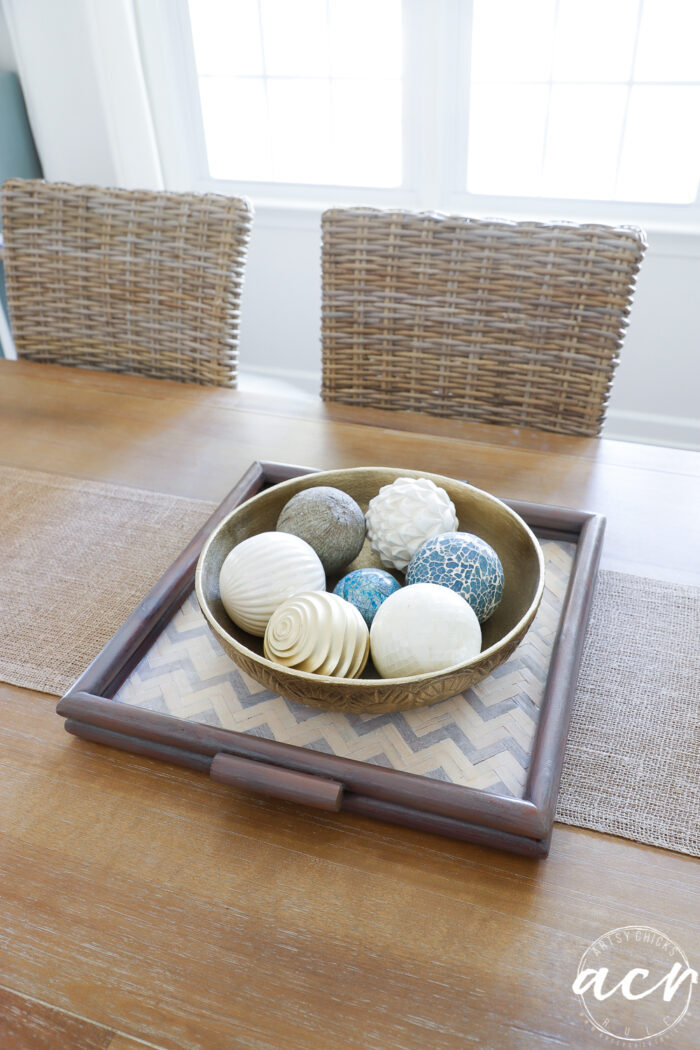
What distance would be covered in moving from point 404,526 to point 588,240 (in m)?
0.60

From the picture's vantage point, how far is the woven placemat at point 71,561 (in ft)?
2.51

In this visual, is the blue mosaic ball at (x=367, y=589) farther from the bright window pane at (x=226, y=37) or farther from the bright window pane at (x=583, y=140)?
the bright window pane at (x=226, y=37)

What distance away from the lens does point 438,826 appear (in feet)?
1.89

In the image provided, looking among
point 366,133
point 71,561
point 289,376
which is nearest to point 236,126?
point 366,133

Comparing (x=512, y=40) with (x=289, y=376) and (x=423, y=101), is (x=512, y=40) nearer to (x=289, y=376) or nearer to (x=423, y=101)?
(x=423, y=101)

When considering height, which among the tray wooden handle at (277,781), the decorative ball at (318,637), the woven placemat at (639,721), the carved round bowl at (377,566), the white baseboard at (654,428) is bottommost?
the white baseboard at (654,428)

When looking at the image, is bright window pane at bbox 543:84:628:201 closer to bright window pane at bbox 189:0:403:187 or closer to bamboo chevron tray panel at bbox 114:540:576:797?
bright window pane at bbox 189:0:403:187

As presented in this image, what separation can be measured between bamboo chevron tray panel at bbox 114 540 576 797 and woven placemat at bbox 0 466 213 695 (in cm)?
10

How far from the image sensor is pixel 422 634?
0.61 metres

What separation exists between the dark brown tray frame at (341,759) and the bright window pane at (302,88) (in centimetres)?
201

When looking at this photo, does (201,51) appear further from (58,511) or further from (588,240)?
(58,511)

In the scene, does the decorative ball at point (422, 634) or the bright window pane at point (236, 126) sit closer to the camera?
the decorative ball at point (422, 634)

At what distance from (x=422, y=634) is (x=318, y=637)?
81mm

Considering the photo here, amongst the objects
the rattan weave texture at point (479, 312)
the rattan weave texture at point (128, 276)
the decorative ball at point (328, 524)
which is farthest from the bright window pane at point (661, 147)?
the decorative ball at point (328, 524)
